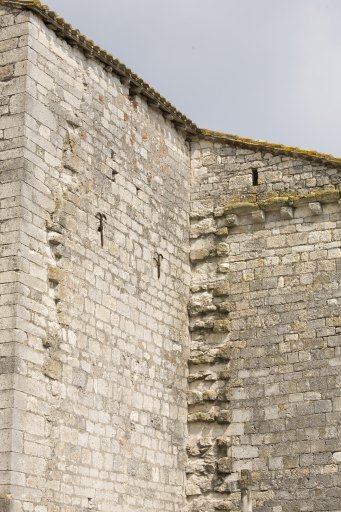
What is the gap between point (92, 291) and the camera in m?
11.3

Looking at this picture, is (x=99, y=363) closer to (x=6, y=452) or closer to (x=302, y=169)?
(x=6, y=452)

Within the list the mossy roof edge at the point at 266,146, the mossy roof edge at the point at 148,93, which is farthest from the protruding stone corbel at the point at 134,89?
the mossy roof edge at the point at 266,146

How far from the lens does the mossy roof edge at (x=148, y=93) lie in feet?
36.3

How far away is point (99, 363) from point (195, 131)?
3.98 m

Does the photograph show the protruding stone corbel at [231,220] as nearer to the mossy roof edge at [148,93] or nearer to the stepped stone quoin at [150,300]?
the stepped stone quoin at [150,300]

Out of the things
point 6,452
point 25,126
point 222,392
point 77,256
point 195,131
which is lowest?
point 6,452

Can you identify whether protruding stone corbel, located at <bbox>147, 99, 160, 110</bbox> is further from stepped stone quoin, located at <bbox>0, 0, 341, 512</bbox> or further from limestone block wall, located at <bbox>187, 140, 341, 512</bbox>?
limestone block wall, located at <bbox>187, 140, 341, 512</bbox>

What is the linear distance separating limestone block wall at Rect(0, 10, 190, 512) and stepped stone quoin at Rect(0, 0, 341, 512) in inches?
0.9

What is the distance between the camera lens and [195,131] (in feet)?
45.5

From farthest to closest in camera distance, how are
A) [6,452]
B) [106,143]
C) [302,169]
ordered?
1. [302,169]
2. [106,143]
3. [6,452]

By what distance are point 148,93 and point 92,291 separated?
290 centimetres

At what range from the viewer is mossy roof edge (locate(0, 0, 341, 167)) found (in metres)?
11.1

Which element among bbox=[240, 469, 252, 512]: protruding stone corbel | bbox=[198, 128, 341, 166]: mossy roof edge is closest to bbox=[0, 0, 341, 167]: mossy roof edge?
bbox=[198, 128, 341, 166]: mossy roof edge

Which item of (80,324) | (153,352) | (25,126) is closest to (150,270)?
(153,352)
